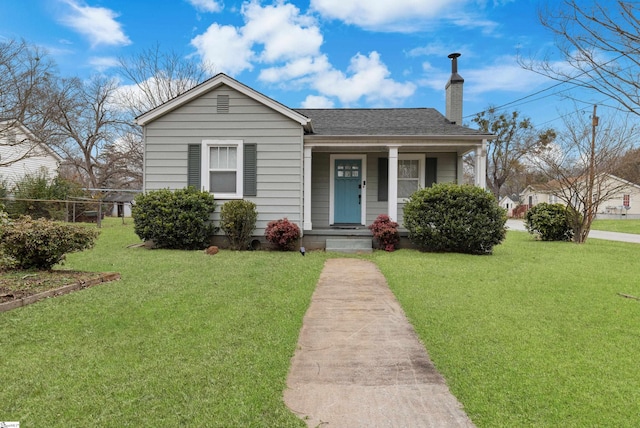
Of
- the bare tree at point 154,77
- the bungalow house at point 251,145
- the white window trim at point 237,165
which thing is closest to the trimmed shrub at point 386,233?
the bungalow house at point 251,145

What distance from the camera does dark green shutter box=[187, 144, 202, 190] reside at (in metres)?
9.38

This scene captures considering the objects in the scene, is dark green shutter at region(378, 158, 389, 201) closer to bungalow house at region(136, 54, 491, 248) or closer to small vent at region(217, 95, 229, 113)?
bungalow house at region(136, 54, 491, 248)

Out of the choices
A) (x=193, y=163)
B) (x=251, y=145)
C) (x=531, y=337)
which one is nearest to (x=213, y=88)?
(x=251, y=145)

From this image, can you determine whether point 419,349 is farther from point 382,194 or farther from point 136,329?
point 382,194

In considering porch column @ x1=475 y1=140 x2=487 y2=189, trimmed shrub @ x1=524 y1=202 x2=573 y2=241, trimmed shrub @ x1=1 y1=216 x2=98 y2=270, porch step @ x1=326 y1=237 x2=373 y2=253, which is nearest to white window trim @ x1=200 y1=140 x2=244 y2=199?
porch step @ x1=326 y1=237 x2=373 y2=253

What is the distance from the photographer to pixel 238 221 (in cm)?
889

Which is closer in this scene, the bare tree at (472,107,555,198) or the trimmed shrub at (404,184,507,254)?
the trimmed shrub at (404,184,507,254)

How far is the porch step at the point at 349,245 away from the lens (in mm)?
9211

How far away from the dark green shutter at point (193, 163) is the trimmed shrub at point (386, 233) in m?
4.74

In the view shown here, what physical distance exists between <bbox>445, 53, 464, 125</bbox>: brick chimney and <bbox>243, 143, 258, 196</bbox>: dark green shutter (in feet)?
20.6

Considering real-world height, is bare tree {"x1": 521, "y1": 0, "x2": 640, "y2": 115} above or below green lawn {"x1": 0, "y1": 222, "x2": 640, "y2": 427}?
above

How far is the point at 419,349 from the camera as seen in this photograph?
10.5 feet

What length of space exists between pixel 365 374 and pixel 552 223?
480 inches

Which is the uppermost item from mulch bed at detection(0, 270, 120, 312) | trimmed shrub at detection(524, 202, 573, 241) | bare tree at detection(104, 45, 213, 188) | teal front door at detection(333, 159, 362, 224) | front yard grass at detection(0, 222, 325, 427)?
bare tree at detection(104, 45, 213, 188)
